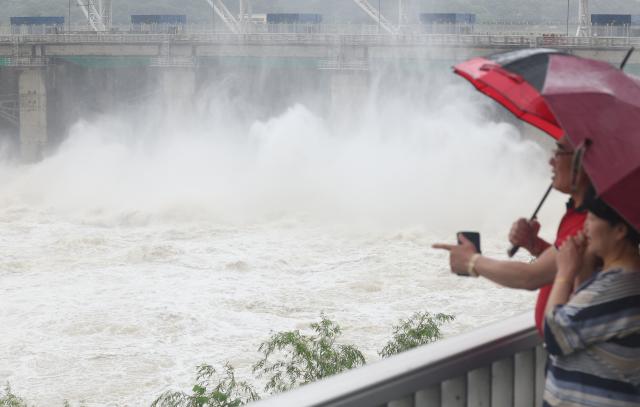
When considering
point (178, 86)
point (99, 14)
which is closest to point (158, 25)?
point (178, 86)

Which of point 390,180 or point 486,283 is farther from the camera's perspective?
point 390,180

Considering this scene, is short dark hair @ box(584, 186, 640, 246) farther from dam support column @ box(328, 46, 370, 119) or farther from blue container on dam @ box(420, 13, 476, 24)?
blue container on dam @ box(420, 13, 476, 24)

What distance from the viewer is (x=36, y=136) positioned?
37938 millimetres

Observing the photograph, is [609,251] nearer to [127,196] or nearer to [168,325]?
[168,325]

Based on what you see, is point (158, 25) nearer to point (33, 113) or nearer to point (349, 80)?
point (33, 113)

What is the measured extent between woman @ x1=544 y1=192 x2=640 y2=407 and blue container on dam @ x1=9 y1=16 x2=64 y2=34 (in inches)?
1528

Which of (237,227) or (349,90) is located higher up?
(349,90)

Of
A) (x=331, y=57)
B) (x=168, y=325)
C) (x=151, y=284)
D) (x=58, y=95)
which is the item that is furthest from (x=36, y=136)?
(x=168, y=325)

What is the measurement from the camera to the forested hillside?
263 feet

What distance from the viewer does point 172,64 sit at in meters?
36.5

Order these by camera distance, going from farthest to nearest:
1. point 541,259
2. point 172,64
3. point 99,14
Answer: point 99,14, point 172,64, point 541,259

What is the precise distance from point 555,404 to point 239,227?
80.8ft

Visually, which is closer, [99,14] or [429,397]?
[429,397]

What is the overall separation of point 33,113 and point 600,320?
3734 cm
